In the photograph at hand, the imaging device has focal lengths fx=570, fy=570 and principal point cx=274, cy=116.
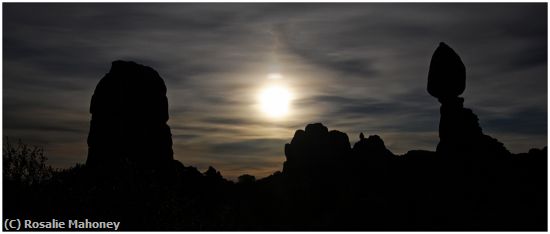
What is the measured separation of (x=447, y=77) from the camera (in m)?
97.3

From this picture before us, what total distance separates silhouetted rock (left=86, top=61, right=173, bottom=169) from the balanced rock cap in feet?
219

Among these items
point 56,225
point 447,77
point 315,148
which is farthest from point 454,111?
point 315,148

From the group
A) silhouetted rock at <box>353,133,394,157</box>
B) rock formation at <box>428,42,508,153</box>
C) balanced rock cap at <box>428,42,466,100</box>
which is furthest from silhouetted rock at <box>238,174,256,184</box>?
balanced rock cap at <box>428,42,466,100</box>

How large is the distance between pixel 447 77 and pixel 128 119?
74931 millimetres

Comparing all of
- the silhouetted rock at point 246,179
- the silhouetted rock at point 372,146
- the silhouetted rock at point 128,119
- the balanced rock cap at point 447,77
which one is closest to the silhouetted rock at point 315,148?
the silhouetted rock at point 372,146

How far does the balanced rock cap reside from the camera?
97125 mm

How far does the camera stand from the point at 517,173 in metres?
91.4

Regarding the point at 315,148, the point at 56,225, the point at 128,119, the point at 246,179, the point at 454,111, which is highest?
the point at 128,119

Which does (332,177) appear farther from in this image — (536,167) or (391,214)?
(536,167)

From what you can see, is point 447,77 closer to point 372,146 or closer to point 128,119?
point 372,146

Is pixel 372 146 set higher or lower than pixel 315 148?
lower

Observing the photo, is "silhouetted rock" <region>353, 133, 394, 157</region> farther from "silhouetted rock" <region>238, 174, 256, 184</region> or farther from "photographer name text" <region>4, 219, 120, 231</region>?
"photographer name text" <region>4, 219, 120, 231</region>

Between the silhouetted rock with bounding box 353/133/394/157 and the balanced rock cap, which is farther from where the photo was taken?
the silhouetted rock with bounding box 353/133/394/157

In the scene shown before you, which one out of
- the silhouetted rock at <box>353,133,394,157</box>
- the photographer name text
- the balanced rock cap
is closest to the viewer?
the photographer name text
